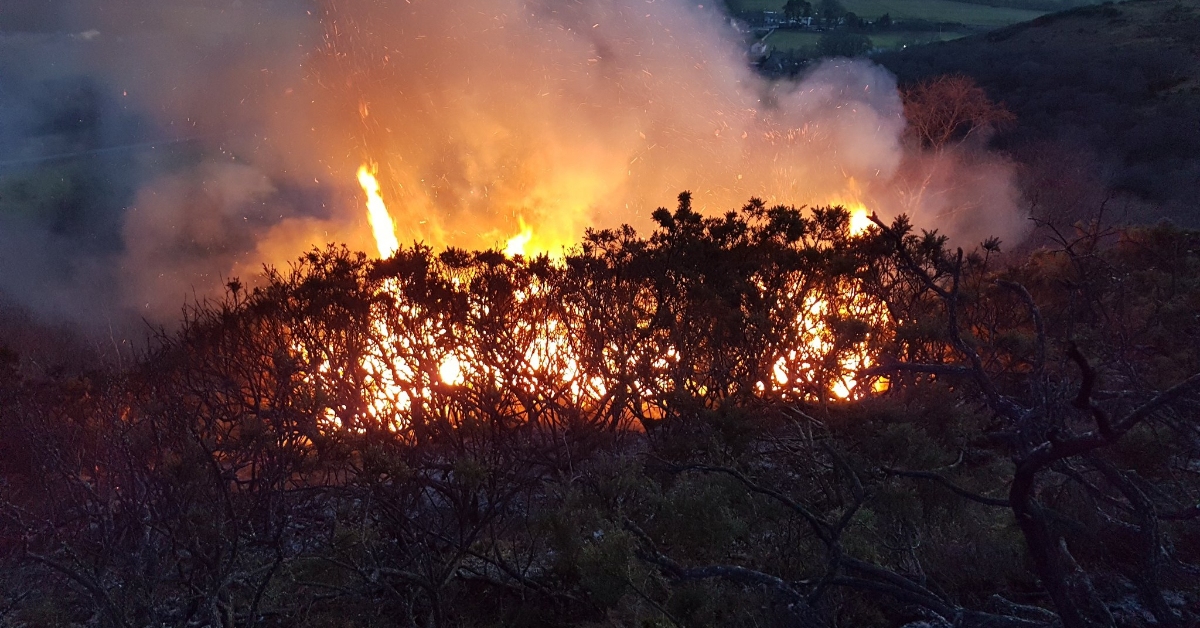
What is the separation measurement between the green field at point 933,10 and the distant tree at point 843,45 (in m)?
9.30

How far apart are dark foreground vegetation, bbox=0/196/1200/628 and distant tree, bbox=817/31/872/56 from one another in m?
39.4

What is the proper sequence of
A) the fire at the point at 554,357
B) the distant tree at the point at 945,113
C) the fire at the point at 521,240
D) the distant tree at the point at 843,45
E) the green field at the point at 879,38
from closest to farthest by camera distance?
the fire at the point at 554,357
the fire at the point at 521,240
the distant tree at the point at 945,113
the distant tree at the point at 843,45
the green field at the point at 879,38

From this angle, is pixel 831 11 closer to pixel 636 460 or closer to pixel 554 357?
pixel 554 357

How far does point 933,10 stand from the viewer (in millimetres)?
68500

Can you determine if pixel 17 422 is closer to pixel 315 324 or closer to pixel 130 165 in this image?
pixel 315 324

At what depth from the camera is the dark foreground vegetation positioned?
16.4ft

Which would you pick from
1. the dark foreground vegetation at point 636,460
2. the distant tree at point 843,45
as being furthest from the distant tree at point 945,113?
the distant tree at point 843,45

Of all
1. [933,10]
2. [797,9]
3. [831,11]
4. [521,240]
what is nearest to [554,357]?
[521,240]

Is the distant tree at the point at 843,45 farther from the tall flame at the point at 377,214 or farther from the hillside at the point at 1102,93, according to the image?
the tall flame at the point at 377,214

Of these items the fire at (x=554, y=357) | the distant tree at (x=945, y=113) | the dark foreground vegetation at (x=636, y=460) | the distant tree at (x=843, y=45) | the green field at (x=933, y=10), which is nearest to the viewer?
the dark foreground vegetation at (x=636, y=460)

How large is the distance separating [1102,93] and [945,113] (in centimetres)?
1131

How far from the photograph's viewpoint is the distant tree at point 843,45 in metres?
46.5

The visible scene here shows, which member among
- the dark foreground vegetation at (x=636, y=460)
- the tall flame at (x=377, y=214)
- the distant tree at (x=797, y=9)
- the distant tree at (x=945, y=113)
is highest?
the distant tree at (x=797, y=9)

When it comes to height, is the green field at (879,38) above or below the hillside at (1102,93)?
above
